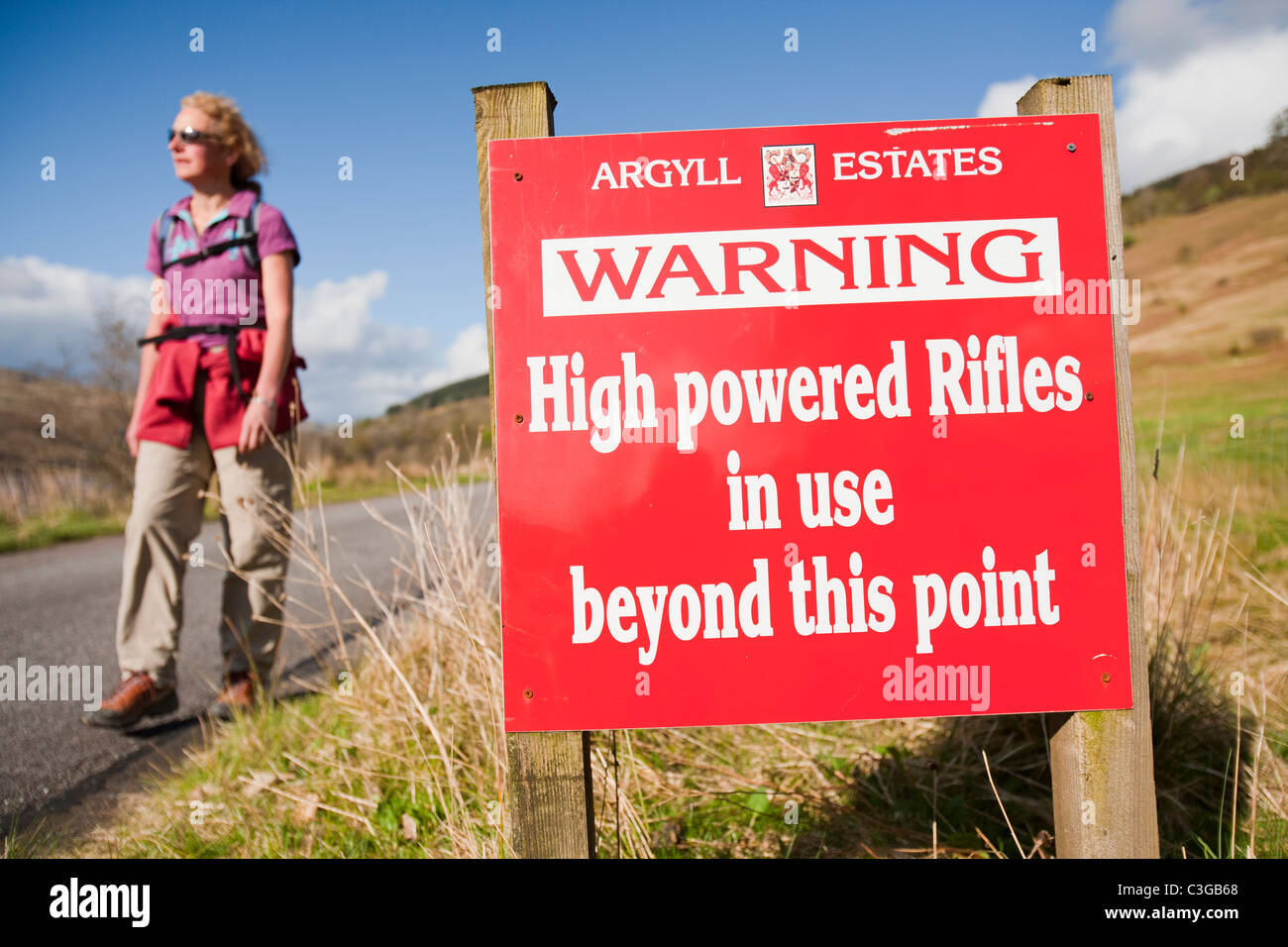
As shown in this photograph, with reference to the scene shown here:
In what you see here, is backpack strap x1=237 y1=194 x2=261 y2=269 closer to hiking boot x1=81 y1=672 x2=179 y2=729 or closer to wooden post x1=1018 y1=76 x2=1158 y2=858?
hiking boot x1=81 y1=672 x2=179 y2=729

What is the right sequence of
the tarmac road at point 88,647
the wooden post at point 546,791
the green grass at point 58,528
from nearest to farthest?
the wooden post at point 546,791, the tarmac road at point 88,647, the green grass at point 58,528

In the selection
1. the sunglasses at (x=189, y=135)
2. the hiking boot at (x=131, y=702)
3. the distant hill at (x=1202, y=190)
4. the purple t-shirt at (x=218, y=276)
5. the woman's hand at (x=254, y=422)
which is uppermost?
the distant hill at (x=1202, y=190)

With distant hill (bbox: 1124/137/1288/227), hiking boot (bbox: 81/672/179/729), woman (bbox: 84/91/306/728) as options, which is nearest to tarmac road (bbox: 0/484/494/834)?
hiking boot (bbox: 81/672/179/729)

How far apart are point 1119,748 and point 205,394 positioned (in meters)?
3.37

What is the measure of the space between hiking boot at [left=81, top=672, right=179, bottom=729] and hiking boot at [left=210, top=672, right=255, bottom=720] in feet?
0.77

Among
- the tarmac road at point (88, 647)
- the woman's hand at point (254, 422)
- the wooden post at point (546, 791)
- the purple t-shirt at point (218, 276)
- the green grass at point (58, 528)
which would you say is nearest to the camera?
Answer: the wooden post at point (546, 791)

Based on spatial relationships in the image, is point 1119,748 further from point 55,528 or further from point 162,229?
point 55,528

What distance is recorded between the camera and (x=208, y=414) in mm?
3277

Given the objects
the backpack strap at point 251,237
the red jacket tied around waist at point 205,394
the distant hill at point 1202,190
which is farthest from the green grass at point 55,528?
the distant hill at point 1202,190

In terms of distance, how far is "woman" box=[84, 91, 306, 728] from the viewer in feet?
10.7

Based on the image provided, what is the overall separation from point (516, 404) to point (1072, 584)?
45.9 inches

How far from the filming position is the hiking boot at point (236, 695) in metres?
3.20

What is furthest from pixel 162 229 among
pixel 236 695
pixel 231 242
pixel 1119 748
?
pixel 1119 748

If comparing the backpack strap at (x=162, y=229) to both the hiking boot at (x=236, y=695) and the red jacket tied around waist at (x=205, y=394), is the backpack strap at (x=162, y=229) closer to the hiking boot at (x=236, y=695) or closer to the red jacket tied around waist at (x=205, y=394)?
the red jacket tied around waist at (x=205, y=394)
